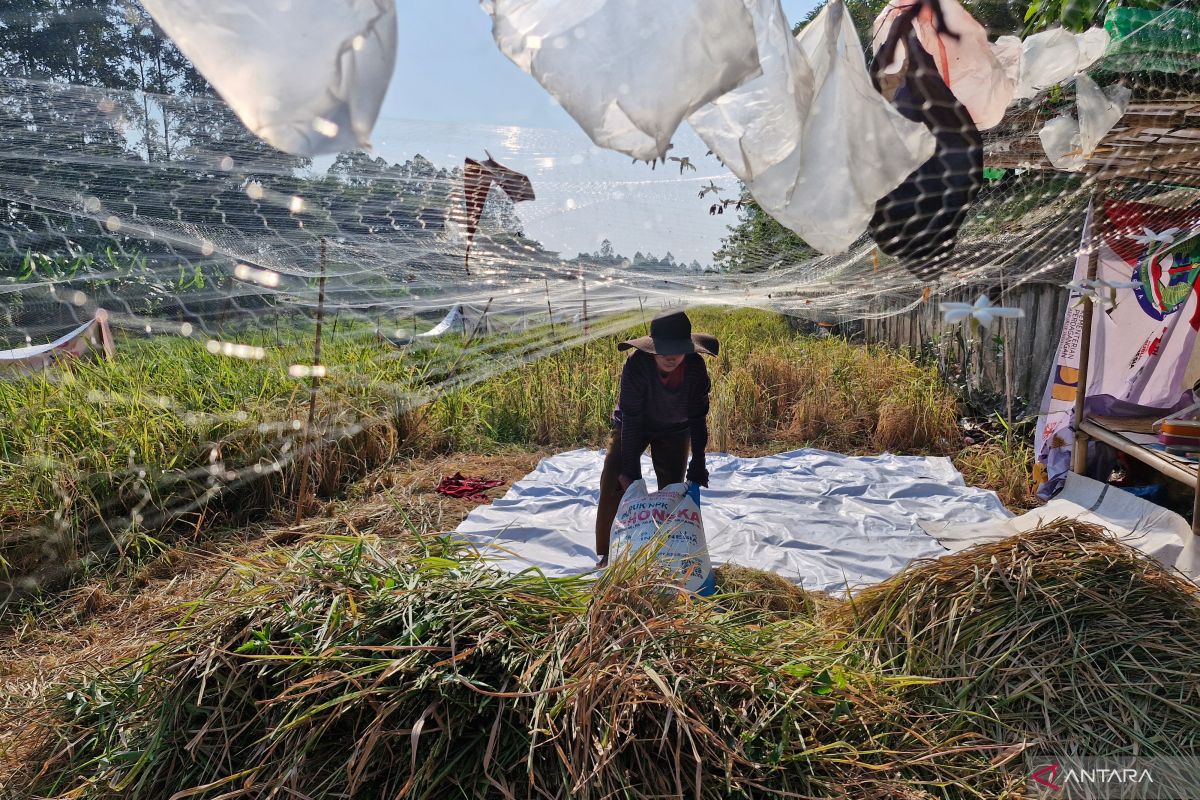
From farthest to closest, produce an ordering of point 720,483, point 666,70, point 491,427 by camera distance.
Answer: point 491,427 < point 720,483 < point 666,70

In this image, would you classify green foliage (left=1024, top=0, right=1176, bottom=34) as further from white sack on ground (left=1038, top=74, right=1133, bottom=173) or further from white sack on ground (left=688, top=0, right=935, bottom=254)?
white sack on ground (left=688, top=0, right=935, bottom=254)

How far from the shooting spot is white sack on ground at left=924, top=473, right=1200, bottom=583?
223cm

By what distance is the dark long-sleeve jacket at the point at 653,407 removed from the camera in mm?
2807

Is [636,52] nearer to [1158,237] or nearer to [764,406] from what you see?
[1158,237]

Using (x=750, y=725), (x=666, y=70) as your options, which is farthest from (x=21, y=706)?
(x=666, y=70)

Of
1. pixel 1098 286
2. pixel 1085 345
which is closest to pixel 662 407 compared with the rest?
pixel 1098 286

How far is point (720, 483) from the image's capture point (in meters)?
4.30

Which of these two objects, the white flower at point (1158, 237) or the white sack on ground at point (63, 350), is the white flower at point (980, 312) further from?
the white sack on ground at point (63, 350)

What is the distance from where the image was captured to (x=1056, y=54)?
148 centimetres

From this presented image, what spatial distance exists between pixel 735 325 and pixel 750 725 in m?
8.45

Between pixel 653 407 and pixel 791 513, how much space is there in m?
1.39

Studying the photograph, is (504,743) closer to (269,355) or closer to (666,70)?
A: (666,70)

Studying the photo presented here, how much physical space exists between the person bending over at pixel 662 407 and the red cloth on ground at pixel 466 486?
1.28 meters

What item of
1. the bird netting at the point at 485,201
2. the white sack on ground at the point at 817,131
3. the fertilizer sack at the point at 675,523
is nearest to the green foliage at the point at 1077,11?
the bird netting at the point at 485,201
